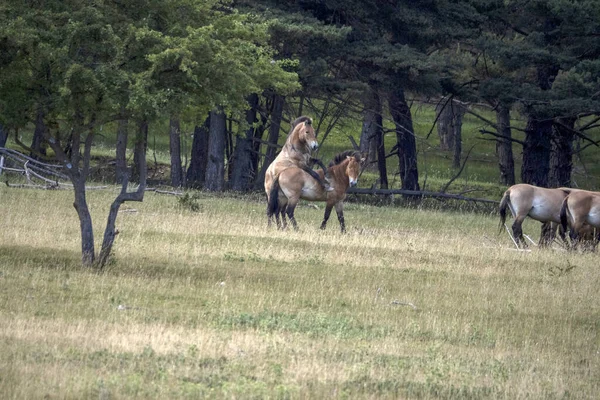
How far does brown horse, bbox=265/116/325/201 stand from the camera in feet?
70.2

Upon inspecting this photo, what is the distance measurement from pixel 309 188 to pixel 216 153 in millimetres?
10808

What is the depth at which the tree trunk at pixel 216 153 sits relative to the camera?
31469 millimetres

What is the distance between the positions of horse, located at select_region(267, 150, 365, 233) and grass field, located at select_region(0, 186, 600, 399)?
0.77 meters

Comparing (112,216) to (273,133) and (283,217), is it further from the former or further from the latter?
(273,133)

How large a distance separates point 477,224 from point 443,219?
947 mm

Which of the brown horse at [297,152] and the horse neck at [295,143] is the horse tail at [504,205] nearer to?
the brown horse at [297,152]

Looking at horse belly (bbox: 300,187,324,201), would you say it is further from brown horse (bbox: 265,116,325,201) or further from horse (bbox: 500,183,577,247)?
horse (bbox: 500,183,577,247)

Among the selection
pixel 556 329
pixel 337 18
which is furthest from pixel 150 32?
pixel 337 18

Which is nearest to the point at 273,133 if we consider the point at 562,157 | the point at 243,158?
the point at 243,158

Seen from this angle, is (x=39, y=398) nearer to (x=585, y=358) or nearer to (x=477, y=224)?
(x=585, y=358)

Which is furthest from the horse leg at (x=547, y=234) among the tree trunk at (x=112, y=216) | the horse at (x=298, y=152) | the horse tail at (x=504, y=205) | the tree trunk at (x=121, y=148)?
the tree trunk at (x=112, y=216)

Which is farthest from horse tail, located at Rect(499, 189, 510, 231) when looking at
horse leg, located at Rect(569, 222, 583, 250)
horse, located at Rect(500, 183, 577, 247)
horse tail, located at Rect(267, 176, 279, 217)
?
horse tail, located at Rect(267, 176, 279, 217)

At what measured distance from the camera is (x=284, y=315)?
1152 centimetres

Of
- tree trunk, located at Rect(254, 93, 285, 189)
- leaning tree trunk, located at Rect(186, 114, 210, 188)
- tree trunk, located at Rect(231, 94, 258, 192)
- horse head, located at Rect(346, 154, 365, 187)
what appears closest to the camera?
horse head, located at Rect(346, 154, 365, 187)
